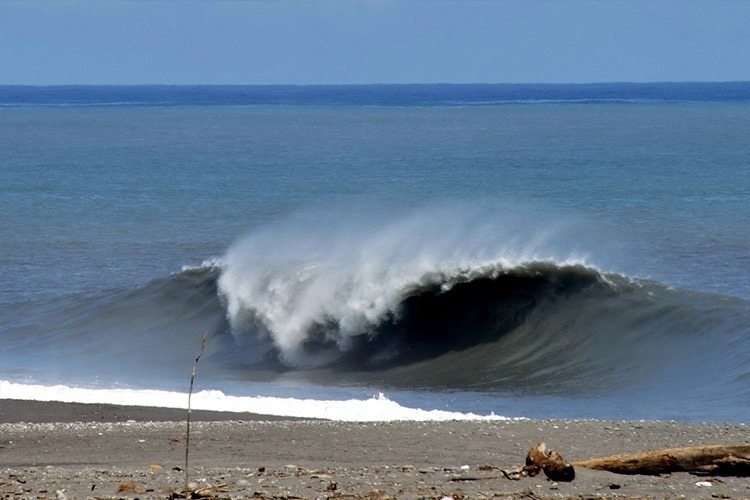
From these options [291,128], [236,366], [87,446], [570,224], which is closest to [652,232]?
[570,224]

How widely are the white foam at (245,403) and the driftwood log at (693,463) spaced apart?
14.6 feet

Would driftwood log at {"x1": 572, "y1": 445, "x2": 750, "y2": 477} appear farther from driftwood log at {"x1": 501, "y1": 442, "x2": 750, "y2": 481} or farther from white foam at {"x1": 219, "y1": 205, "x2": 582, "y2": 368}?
white foam at {"x1": 219, "y1": 205, "x2": 582, "y2": 368}

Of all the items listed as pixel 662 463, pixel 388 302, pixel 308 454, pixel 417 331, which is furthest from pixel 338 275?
pixel 662 463

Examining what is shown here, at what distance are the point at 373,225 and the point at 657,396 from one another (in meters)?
17.6

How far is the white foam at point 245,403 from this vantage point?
1305cm

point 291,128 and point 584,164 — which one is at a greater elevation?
point 291,128

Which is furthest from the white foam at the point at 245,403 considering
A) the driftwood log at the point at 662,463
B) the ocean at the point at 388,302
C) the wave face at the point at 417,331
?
the driftwood log at the point at 662,463

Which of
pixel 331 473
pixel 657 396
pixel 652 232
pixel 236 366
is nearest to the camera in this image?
pixel 331 473

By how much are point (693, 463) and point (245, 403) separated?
6.71 meters

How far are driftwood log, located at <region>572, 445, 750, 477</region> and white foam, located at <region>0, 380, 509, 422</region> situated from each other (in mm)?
4459

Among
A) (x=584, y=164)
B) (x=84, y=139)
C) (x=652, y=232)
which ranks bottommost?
(x=652, y=232)

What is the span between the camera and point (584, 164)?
5434 cm

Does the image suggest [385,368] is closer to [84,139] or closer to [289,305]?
[289,305]

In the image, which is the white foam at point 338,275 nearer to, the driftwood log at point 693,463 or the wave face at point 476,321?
the wave face at point 476,321
